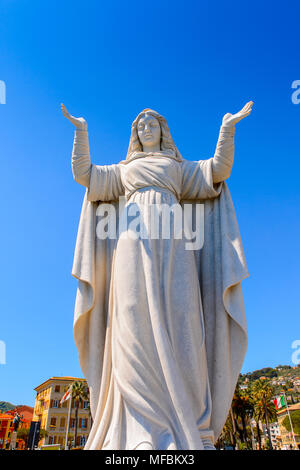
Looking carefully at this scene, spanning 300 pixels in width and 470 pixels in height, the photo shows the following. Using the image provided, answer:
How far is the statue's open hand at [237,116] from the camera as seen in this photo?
6.18 metres

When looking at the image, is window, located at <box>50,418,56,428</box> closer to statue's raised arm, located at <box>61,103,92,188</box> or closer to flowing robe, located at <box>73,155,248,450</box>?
flowing robe, located at <box>73,155,248,450</box>

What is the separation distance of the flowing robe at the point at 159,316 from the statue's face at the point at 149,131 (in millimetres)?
566

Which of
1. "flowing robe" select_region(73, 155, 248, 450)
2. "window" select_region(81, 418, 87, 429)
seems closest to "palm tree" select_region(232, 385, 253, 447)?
"window" select_region(81, 418, 87, 429)

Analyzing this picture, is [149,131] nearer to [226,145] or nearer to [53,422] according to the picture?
[226,145]

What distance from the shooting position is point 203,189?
6551mm

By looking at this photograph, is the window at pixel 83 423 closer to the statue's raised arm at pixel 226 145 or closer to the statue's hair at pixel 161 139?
the statue's hair at pixel 161 139

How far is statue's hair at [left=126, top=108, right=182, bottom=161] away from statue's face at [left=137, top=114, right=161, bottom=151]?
93mm

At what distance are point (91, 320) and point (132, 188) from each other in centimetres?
225

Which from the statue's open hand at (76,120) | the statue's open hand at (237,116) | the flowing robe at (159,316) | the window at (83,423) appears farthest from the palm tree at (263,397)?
the statue's open hand at (76,120)

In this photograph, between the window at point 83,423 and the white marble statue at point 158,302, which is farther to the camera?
the window at point 83,423

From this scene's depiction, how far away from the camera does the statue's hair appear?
22.7ft

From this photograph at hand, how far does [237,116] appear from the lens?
6.19 m
